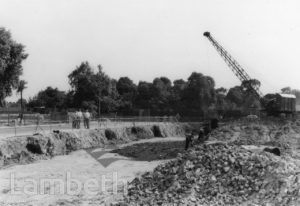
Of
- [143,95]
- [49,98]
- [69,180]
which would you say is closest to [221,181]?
[69,180]

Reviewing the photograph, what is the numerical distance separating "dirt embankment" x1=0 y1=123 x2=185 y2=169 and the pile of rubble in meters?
11.8

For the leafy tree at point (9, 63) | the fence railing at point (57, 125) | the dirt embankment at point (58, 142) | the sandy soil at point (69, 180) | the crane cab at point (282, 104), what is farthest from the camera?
the crane cab at point (282, 104)

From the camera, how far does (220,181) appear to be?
598 inches

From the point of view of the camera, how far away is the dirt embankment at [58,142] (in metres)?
25.1

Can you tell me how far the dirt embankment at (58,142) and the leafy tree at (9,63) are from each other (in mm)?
9444

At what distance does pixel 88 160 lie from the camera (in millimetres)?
28516

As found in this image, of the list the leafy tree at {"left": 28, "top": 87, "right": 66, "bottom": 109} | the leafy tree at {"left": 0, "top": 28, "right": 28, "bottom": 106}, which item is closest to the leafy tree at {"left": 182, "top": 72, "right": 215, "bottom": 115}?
the leafy tree at {"left": 28, "top": 87, "right": 66, "bottom": 109}

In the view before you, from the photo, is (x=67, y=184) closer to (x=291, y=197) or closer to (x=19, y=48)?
(x=291, y=197)

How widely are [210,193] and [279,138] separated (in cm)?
Answer: 1685

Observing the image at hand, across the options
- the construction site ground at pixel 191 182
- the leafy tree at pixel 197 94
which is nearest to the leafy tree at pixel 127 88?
the leafy tree at pixel 197 94

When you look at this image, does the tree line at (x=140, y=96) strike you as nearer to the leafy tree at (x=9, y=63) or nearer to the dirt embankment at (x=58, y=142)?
the dirt embankment at (x=58, y=142)

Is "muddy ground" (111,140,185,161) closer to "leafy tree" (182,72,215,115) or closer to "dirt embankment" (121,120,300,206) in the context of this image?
"dirt embankment" (121,120,300,206)

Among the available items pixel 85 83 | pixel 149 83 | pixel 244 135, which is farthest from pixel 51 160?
pixel 149 83

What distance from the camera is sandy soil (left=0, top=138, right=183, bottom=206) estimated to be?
16.2 meters
